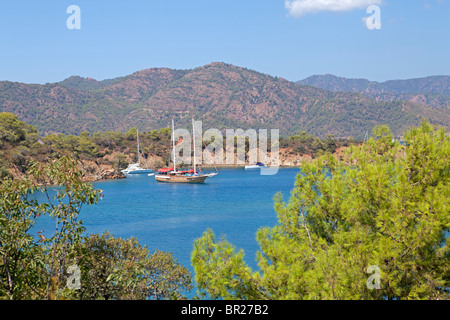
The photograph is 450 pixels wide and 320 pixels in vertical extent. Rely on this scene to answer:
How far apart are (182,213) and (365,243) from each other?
28099 millimetres

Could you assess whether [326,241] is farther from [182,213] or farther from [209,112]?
[209,112]

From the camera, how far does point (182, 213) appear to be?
3362 centimetres

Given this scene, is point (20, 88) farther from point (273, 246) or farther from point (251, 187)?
point (273, 246)

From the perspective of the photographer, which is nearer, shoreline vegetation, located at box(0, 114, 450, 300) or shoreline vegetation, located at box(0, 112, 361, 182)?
shoreline vegetation, located at box(0, 114, 450, 300)

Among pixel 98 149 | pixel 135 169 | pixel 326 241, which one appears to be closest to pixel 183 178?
pixel 135 169

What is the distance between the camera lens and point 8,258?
20.8 feet

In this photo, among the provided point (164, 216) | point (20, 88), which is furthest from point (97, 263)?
point (20, 88)

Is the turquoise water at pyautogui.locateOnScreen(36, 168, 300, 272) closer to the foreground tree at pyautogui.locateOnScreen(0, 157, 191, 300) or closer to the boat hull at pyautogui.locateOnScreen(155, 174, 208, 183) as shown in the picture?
the boat hull at pyautogui.locateOnScreen(155, 174, 208, 183)

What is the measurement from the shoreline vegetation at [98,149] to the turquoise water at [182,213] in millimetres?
6017

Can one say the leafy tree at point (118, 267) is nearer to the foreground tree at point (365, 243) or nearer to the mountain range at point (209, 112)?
the foreground tree at point (365, 243)

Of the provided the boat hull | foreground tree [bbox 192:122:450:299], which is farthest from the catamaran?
foreground tree [bbox 192:122:450:299]

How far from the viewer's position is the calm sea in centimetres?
2391

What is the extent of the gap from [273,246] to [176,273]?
3057 mm

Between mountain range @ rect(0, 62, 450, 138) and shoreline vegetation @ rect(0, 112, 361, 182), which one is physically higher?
mountain range @ rect(0, 62, 450, 138)
